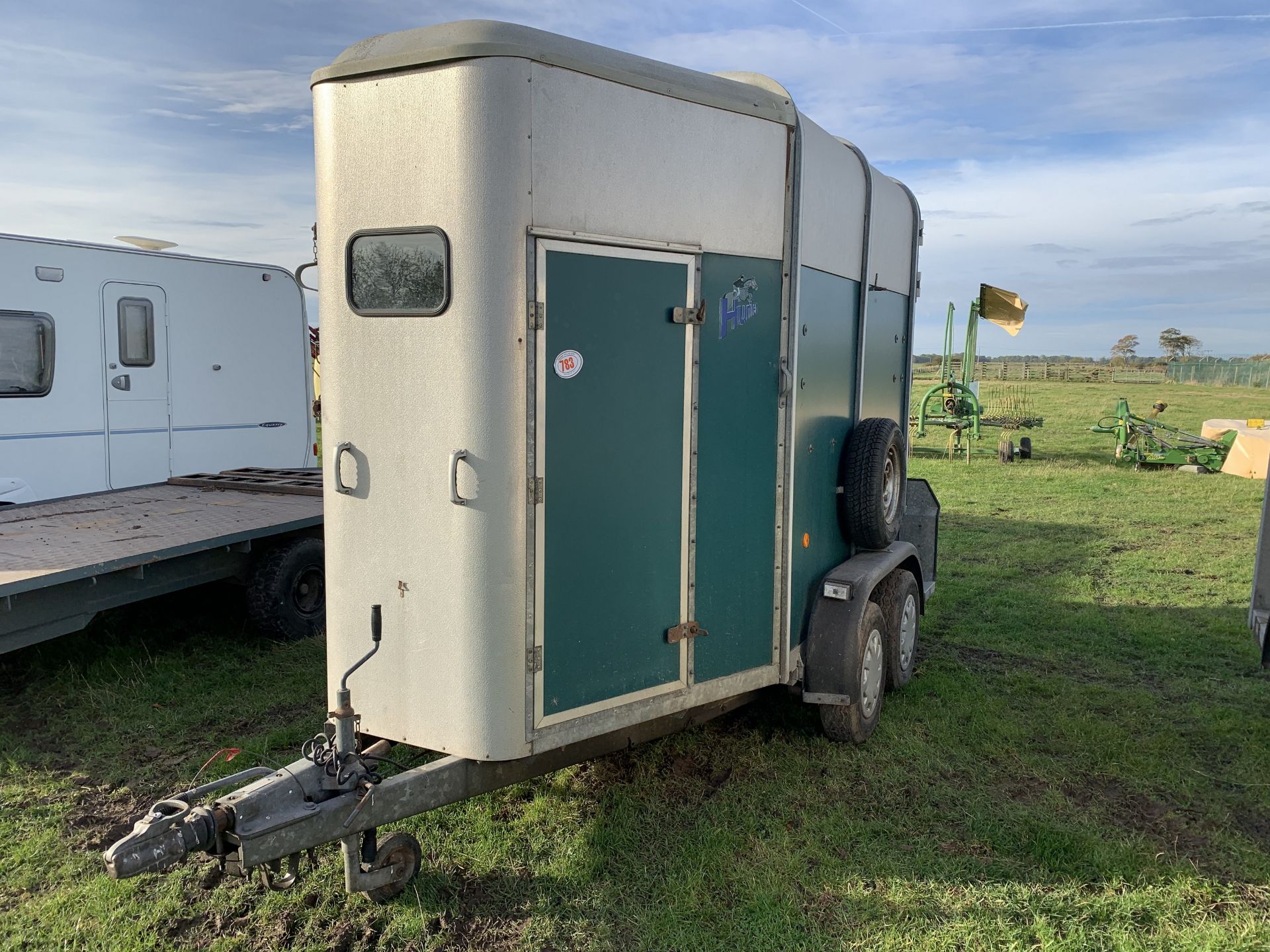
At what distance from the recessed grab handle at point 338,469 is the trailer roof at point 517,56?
1.38 metres

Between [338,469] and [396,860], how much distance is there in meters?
1.49

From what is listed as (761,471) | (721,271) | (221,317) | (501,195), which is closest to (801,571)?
(761,471)

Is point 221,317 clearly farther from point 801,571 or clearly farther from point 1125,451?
point 1125,451

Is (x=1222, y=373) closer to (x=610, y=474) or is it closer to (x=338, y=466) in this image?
(x=610, y=474)

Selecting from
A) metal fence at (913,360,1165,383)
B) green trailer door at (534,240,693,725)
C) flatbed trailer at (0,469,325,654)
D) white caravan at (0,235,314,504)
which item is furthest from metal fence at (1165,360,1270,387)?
green trailer door at (534,240,693,725)

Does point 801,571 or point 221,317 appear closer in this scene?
point 801,571

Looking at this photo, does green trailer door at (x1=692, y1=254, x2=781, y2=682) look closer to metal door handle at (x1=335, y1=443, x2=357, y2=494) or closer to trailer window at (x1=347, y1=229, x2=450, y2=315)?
trailer window at (x1=347, y1=229, x2=450, y2=315)

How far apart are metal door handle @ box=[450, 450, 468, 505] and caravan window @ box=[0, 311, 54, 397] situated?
5.96 meters

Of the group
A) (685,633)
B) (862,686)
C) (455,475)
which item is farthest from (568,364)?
(862,686)

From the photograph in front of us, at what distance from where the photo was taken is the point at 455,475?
3.44m

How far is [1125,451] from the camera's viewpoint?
1630 centimetres

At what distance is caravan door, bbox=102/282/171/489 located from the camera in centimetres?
812

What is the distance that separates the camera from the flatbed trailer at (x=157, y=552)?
5.01 metres

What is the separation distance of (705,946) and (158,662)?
435 centimetres
